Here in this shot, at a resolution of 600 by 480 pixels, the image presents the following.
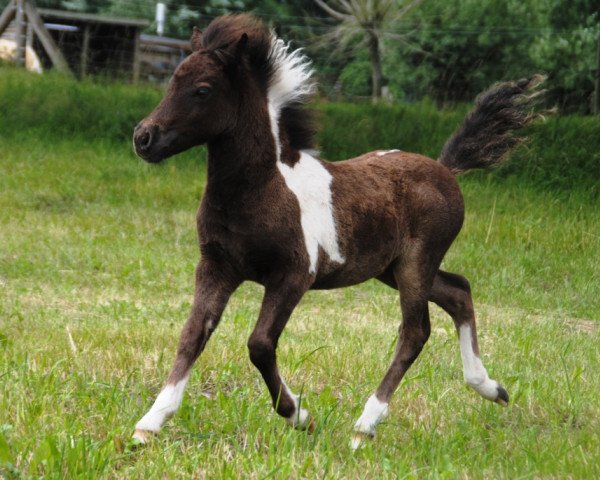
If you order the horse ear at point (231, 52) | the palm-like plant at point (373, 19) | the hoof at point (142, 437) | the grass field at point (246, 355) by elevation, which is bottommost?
the palm-like plant at point (373, 19)

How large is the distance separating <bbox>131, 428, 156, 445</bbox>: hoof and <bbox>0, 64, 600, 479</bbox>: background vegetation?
2.3 inches

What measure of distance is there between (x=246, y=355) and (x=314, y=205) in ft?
5.42

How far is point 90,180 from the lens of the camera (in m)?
12.8

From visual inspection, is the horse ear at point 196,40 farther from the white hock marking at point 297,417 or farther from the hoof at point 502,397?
the hoof at point 502,397

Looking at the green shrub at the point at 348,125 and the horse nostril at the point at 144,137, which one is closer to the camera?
the horse nostril at the point at 144,137

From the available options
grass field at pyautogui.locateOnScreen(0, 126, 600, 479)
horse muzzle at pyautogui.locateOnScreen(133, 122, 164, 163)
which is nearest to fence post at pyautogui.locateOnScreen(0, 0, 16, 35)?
grass field at pyautogui.locateOnScreen(0, 126, 600, 479)

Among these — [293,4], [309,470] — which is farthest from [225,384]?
[293,4]

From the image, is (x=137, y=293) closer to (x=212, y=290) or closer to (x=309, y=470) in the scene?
(x=212, y=290)

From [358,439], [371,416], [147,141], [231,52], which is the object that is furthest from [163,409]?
[231,52]

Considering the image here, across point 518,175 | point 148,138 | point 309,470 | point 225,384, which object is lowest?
point 518,175

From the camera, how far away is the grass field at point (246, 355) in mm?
3953

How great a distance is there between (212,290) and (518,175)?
9.68 m

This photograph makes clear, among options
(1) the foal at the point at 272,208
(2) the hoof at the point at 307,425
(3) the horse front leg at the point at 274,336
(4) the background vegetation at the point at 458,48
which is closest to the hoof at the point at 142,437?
(1) the foal at the point at 272,208

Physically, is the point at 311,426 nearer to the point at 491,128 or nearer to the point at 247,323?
the point at 491,128
